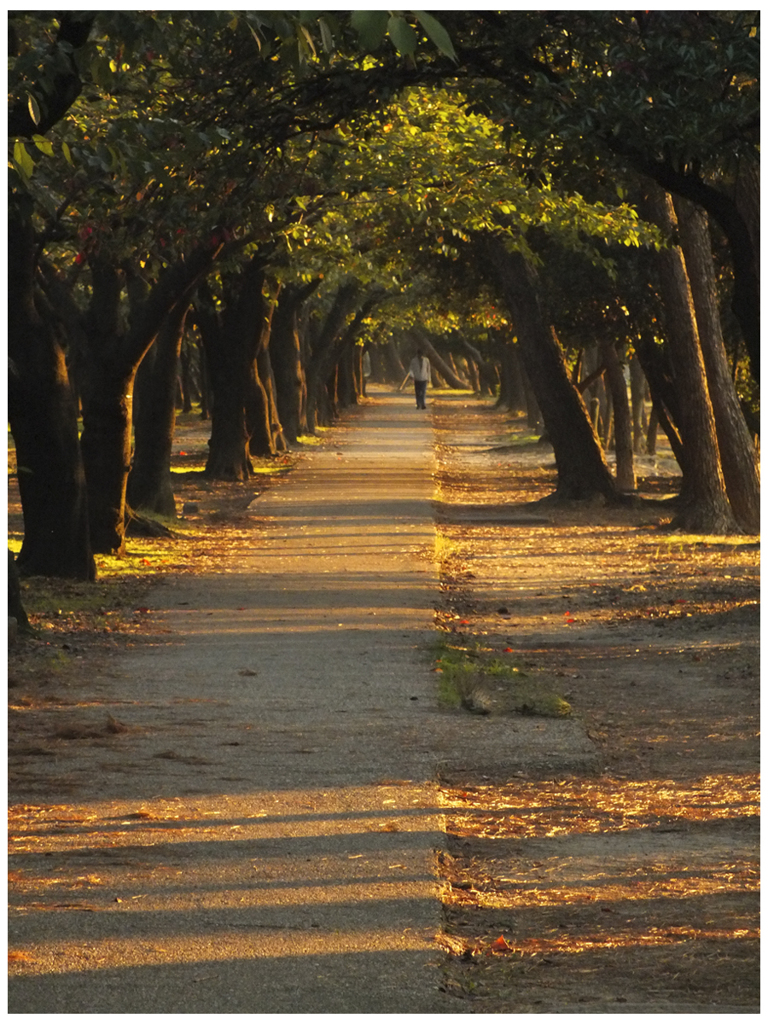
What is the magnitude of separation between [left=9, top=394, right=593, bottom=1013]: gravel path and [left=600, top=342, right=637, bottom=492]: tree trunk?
11593 millimetres

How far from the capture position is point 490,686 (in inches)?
364

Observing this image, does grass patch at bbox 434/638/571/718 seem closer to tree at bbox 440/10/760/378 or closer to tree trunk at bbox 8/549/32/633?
tree at bbox 440/10/760/378

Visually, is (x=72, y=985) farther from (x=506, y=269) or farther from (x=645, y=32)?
(x=506, y=269)

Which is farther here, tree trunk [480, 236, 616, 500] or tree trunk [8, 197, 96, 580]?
tree trunk [480, 236, 616, 500]

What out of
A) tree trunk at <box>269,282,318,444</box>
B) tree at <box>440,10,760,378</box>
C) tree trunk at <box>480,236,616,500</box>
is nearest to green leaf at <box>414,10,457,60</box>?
tree at <box>440,10,760,378</box>

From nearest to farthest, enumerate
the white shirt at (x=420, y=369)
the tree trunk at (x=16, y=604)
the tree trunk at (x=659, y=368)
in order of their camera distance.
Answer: the tree trunk at (x=16, y=604) → the tree trunk at (x=659, y=368) → the white shirt at (x=420, y=369)

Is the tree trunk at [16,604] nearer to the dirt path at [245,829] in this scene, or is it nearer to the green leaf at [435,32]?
the dirt path at [245,829]

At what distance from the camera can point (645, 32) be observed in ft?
30.1

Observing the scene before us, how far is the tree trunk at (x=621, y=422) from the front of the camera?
77.6ft

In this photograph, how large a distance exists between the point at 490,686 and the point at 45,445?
17.1ft

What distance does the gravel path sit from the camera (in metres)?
4.53

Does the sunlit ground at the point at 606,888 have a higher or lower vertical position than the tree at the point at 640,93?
lower

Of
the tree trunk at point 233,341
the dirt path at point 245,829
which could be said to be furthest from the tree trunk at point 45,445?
the tree trunk at point 233,341

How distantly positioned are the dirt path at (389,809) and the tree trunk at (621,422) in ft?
33.6
